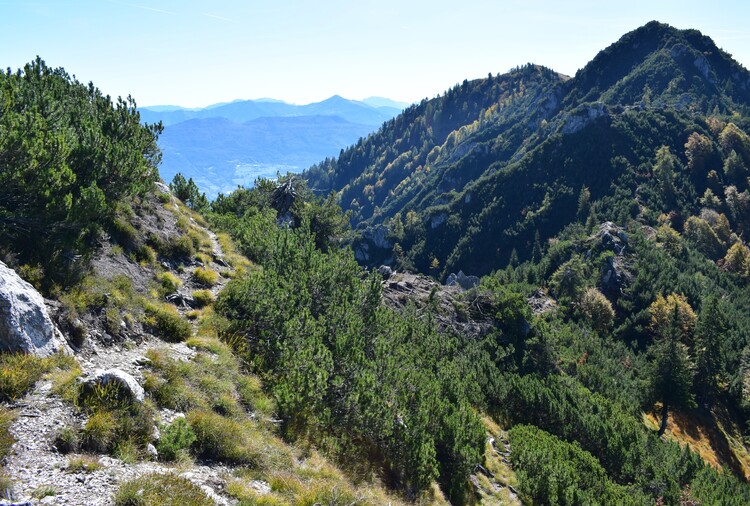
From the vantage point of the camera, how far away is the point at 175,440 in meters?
10.3

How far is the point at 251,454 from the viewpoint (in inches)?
439

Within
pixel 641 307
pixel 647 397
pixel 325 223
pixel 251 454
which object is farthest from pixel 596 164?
pixel 251 454

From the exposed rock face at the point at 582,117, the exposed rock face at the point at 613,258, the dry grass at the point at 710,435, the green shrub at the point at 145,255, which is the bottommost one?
the dry grass at the point at 710,435

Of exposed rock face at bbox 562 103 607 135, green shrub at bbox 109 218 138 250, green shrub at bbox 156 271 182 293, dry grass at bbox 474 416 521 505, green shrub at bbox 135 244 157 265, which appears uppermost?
exposed rock face at bbox 562 103 607 135

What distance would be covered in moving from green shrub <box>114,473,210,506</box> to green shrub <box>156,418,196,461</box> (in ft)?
3.52

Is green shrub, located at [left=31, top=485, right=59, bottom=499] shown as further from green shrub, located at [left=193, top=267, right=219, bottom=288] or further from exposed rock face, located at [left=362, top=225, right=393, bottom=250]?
exposed rock face, located at [left=362, top=225, right=393, bottom=250]

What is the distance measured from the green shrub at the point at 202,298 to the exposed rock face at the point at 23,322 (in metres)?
7.09

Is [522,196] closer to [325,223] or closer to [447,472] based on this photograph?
[325,223]

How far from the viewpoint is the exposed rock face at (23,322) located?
402 inches

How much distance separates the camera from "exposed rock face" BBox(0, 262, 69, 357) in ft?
33.5

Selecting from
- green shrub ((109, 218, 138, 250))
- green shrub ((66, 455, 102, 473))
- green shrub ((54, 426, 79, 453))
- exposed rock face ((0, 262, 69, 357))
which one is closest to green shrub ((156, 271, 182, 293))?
green shrub ((109, 218, 138, 250))

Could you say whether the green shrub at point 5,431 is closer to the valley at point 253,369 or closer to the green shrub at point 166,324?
the valley at point 253,369

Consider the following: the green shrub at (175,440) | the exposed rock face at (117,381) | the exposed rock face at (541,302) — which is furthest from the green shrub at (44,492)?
the exposed rock face at (541,302)

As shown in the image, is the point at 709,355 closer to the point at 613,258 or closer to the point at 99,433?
the point at 613,258
